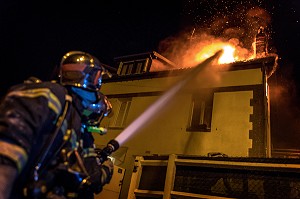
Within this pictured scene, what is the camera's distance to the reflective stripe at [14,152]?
1718 millimetres

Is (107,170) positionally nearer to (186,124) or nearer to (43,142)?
(43,142)

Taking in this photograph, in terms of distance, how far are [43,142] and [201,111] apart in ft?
38.2

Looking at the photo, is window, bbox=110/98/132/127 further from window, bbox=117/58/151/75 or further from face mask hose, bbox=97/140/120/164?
face mask hose, bbox=97/140/120/164

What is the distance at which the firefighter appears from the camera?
1.76 meters

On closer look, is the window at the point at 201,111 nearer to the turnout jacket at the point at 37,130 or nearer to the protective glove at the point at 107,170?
the protective glove at the point at 107,170

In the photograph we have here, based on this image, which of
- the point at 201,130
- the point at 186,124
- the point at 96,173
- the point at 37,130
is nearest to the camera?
the point at 37,130

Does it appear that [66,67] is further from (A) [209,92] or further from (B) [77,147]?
(A) [209,92]

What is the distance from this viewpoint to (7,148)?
173 cm

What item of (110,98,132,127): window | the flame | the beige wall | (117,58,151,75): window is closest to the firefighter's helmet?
the beige wall

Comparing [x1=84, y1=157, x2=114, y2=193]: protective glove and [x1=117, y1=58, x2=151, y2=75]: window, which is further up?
[x1=117, y1=58, x2=151, y2=75]: window

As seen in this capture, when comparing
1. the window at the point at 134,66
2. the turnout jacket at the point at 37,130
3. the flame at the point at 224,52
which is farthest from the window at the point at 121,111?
the turnout jacket at the point at 37,130

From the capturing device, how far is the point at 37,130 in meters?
1.93

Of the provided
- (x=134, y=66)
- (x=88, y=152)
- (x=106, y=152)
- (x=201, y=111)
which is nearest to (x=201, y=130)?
(x=201, y=111)

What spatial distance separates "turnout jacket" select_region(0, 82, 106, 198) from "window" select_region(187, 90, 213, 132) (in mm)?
10517
